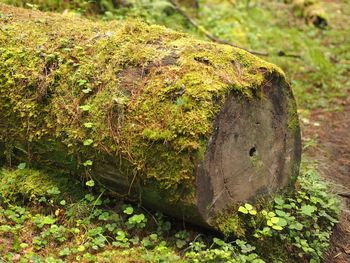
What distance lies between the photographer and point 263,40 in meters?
9.34

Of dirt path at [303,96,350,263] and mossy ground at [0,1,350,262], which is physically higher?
mossy ground at [0,1,350,262]

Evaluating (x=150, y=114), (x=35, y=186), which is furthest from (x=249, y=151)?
(x=35, y=186)

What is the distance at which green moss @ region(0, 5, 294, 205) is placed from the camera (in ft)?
11.2

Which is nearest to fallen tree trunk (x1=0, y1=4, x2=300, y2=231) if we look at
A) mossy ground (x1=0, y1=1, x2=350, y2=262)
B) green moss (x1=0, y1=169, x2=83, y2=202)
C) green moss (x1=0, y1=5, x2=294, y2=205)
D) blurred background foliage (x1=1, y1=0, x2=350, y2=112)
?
green moss (x1=0, y1=5, x2=294, y2=205)

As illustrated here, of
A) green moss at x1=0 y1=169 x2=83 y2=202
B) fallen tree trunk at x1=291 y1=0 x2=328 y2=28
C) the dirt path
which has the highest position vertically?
fallen tree trunk at x1=291 y1=0 x2=328 y2=28

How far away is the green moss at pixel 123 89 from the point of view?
3.41m

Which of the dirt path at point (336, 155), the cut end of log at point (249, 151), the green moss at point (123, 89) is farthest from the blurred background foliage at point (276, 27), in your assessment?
the cut end of log at point (249, 151)

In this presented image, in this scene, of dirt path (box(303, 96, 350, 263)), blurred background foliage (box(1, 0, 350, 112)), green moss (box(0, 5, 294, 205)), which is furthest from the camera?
blurred background foliage (box(1, 0, 350, 112))

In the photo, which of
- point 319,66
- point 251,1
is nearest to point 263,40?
point 319,66

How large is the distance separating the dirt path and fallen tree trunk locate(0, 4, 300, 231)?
30.9 inches

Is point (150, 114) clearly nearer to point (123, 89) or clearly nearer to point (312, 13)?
point (123, 89)

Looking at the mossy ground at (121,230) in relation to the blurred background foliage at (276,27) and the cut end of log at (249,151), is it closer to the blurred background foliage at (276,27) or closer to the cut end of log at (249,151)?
the cut end of log at (249,151)

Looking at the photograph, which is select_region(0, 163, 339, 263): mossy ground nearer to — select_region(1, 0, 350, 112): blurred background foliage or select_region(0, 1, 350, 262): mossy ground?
select_region(1, 0, 350, 112): blurred background foliage

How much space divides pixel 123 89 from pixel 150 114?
36 centimetres
